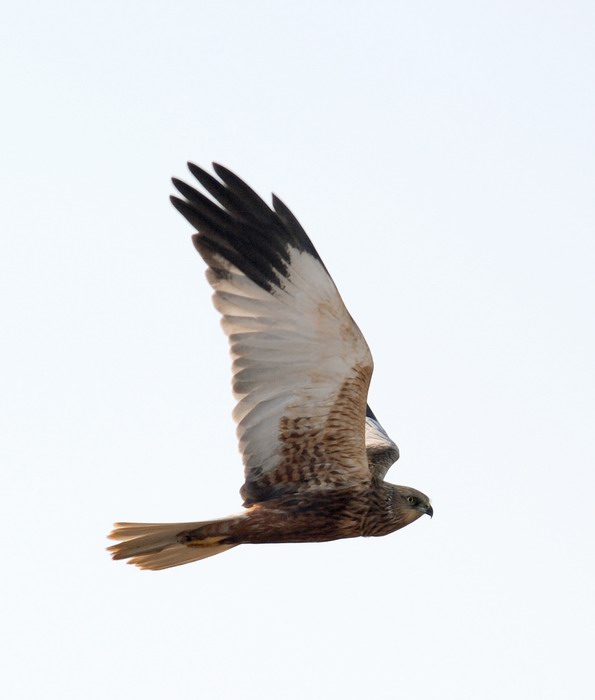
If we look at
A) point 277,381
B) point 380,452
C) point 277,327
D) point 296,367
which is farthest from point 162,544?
point 380,452

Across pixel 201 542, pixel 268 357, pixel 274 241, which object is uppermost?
pixel 274 241

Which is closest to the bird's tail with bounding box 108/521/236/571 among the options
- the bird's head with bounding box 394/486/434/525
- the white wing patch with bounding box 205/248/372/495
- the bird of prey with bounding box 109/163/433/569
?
the bird of prey with bounding box 109/163/433/569

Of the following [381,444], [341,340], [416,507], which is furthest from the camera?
[381,444]

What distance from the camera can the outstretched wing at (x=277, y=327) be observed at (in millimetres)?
12484

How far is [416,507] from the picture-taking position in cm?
1335

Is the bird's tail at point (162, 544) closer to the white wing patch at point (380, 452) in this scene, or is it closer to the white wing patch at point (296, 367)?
the white wing patch at point (296, 367)

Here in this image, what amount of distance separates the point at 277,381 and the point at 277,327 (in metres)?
0.39

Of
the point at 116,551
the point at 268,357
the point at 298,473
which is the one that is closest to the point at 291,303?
the point at 268,357

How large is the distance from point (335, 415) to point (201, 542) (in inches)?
53.6

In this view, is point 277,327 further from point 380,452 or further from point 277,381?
point 380,452

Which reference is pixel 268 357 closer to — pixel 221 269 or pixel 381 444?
pixel 221 269

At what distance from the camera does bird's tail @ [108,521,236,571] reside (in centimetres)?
1270

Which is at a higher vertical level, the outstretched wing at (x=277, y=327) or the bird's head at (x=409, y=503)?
Result: the outstretched wing at (x=277, y=327)

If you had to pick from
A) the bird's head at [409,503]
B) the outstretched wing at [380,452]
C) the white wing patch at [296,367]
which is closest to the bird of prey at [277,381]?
the white wing patch at [296,367]
